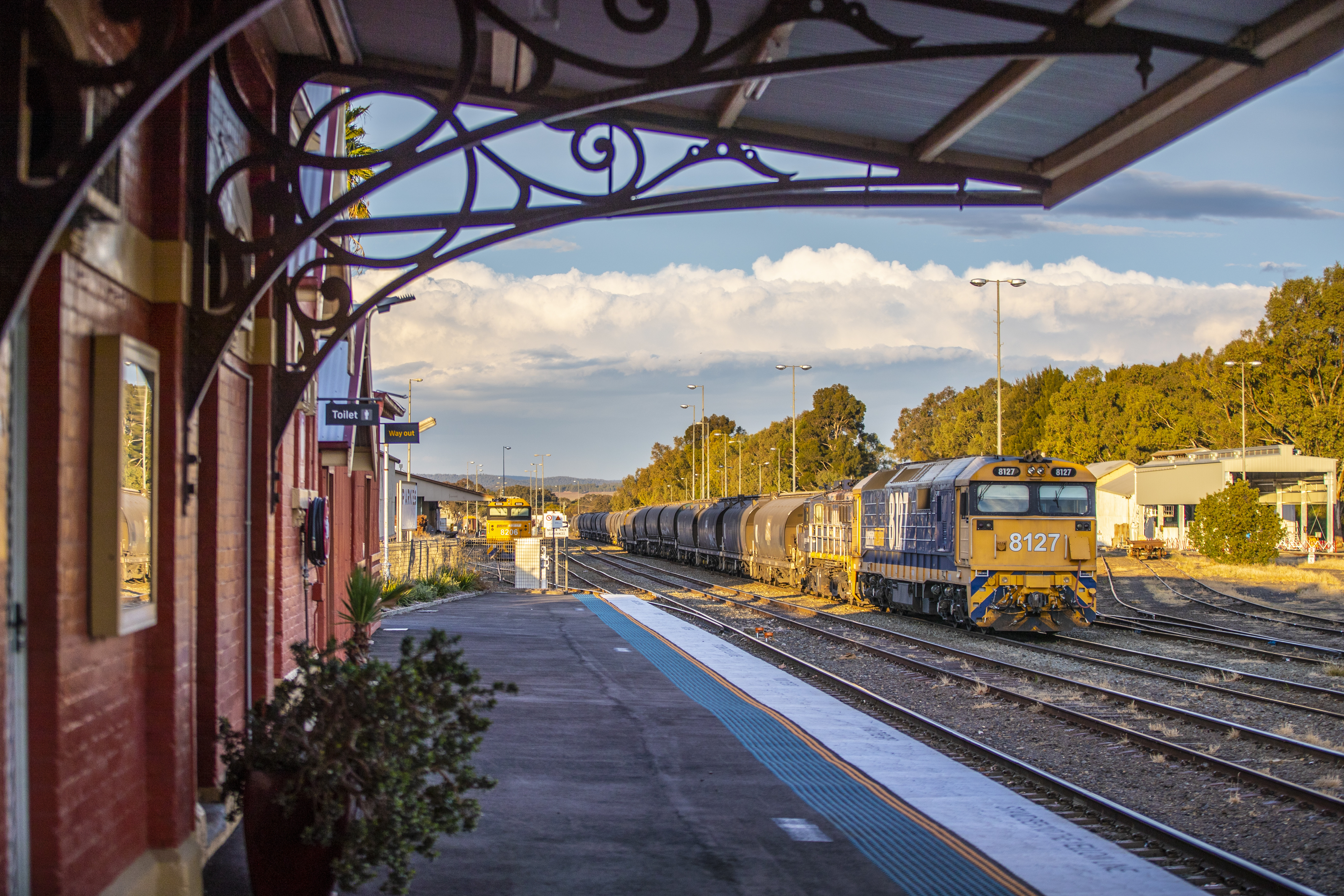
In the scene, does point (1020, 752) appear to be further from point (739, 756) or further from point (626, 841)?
point (626, 841)

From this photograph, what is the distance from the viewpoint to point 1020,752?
1088cm

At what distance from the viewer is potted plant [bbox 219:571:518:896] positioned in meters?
5.03

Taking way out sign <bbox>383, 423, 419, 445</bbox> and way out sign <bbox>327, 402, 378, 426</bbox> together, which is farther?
way out sign <bbox>383, 423, 419, 445</bbox>

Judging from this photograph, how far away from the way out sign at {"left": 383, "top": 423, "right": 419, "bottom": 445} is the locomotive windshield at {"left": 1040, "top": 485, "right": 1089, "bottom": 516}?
11.9m

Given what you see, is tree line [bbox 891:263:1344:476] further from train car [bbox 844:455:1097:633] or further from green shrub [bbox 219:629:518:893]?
green shrub [bbox 219:629:518:893]

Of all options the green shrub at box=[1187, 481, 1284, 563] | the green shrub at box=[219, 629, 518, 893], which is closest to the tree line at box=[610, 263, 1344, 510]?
the green shrub at box=[1187, 481, 1284, 563]

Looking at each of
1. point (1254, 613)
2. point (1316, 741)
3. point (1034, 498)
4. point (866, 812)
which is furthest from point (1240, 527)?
point (866, 812)

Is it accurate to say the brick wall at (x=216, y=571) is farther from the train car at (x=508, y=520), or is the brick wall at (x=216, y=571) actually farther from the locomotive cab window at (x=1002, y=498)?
the train car at (x=508, y=520)

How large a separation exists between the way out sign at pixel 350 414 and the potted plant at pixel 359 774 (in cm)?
653

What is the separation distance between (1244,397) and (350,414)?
5522cm

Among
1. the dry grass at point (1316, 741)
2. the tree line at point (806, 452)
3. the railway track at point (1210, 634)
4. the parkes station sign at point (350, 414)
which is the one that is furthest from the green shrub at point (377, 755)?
the tree line at point (806, 452)

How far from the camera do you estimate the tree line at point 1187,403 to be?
58156mm

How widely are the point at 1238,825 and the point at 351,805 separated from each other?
21.8 ft

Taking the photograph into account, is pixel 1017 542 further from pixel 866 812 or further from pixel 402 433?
pixel 866 812
